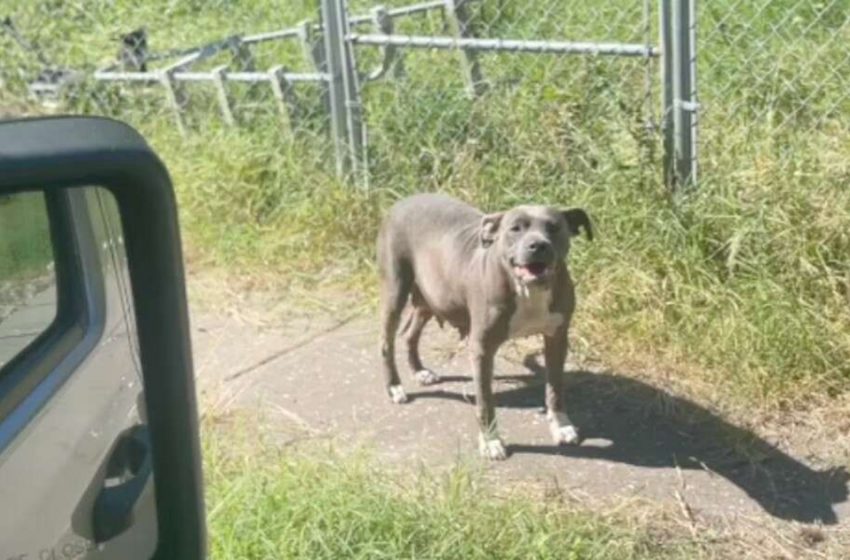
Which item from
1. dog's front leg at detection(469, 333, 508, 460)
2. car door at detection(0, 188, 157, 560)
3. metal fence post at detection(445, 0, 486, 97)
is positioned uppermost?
car door at detection(0, 188, 157, 560)

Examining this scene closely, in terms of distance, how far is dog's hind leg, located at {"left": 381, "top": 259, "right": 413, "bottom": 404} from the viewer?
225 inches

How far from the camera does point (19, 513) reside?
176cm

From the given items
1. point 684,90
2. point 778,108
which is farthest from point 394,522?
point 778,108

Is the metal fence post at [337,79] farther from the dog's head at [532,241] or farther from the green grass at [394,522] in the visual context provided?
the green grass at [394,522]

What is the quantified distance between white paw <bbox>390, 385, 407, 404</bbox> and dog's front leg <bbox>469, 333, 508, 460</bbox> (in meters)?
0.54

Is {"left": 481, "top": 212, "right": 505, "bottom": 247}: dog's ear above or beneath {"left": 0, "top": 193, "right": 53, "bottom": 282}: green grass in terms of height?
beneath

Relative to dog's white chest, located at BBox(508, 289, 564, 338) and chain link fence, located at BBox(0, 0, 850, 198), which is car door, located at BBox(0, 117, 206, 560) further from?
chain link fence, located at BBox(0, 0, 850, 198)

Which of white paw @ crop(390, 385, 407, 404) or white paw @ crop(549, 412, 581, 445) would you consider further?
white paw @ crop(390, 385, 407, 404)

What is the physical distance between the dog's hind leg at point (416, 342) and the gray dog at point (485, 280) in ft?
0.07

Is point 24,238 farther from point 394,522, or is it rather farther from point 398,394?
point 398,394

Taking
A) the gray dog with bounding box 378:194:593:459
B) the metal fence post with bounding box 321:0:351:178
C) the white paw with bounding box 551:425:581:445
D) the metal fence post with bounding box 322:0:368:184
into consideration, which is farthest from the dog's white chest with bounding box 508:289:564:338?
the metal fence post with bounding box 321:0:351:178

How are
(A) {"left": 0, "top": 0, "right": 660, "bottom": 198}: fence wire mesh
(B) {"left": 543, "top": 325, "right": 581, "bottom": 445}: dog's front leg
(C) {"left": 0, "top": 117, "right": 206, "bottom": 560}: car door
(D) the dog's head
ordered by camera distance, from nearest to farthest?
(C) {"left": 0, "top": 117, "right": 206, "bottom": 560}: car door
(D) the dog's head
(B) {"left": 543, "top": 325, "right": 581, "bottom": 445}: dog's front leg
(A) {"left": 0, "top": 0, "right": 660, "bottom": 198}: fence wire mesh

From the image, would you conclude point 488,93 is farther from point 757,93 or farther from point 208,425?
point 208,425

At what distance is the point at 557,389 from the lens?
530 centimetres
